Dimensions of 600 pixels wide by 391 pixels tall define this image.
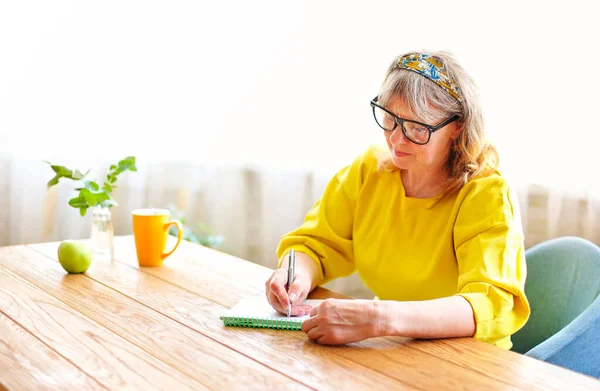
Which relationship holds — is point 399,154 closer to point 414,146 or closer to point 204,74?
point 414,146

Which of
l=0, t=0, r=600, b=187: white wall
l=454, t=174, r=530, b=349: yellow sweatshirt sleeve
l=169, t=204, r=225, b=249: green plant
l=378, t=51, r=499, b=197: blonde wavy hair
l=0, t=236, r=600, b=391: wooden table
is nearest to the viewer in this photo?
l=0, t=236, r=600, b=391: wooden table

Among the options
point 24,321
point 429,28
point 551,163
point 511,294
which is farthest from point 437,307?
point 429,28

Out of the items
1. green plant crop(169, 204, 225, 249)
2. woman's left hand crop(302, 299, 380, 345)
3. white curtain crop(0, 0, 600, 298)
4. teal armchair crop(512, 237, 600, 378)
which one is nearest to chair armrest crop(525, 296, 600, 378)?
teal armchair crop(512, 237, 600, 378)

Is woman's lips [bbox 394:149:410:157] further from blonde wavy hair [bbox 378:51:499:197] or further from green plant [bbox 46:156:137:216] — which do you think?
green plant [bbox 46:156:137:216]

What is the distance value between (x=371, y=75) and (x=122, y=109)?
1096mm

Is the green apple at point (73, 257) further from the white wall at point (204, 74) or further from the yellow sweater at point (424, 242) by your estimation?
the white wall at point (204, 74)

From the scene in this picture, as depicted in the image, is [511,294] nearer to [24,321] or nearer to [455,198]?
[455,198]

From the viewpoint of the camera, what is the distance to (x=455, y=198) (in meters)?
1.56

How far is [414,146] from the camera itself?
1.52 meters

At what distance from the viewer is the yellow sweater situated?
1.36 meters

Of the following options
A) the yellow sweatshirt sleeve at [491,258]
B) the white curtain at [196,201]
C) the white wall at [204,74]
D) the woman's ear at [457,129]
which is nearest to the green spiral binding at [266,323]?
the yellow sweatshirt sleeve at [491,258]

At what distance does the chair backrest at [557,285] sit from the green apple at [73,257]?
105 cm

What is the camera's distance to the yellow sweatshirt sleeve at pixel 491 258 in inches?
52.1

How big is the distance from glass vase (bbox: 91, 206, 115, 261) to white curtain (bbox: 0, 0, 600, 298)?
109 cm
